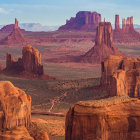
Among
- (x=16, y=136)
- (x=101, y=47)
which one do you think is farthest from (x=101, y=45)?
(x=16, y=136)

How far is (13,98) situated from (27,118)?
1.80 metres

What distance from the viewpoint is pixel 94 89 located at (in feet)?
174

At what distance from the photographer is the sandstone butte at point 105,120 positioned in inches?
640

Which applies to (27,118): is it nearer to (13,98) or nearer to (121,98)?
(13,98)

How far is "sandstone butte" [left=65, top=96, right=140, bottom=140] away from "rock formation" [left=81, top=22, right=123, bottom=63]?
91093mm

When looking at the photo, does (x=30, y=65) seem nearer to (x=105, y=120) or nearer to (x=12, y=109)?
Answer: (x=12, y=109)

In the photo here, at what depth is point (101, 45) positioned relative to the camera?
366ft

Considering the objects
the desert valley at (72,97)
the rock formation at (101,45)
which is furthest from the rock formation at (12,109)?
the rock formation at (101,45)

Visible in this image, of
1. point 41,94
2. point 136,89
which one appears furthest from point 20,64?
point 136,89

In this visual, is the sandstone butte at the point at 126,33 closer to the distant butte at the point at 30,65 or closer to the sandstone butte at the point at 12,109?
the distant butte at the point at 30,65

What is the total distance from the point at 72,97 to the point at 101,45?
61183mm

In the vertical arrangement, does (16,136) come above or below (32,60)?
below

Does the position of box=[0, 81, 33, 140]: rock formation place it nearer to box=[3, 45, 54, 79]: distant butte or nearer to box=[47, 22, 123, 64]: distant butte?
box=[3, 45, 54, 79]: distant butte

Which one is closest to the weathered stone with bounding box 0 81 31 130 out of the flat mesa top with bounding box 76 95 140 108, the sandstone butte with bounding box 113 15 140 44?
the flat mesa top with bounding box 76 95 140 108
